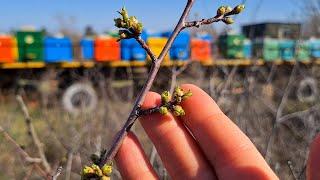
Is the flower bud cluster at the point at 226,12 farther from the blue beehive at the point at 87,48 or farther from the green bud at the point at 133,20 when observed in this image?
the blue beehive at the point at 87,48

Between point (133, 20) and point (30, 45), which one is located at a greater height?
point (133, 20)

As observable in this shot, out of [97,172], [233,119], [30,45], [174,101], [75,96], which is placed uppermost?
[174,101]

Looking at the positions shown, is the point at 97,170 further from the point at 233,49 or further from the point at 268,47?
the point at 268,47

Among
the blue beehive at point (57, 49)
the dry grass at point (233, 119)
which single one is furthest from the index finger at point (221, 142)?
the blue beehive at point (57, 49)

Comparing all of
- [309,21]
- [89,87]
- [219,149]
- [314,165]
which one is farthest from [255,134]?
[89,87]

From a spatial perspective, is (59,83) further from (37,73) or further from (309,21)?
(309,21)

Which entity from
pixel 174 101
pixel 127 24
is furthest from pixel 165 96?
pixel 127 24

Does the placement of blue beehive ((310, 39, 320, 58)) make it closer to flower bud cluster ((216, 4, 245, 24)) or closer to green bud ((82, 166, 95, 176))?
flower bud cluster ((216, 4, 245, 24))
